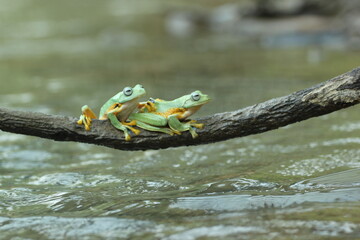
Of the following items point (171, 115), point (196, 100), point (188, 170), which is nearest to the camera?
point (171, 115)

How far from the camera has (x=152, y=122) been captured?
4.95 meters

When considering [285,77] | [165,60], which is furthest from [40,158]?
[165,60]

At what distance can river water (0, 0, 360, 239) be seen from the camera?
14.4 ft

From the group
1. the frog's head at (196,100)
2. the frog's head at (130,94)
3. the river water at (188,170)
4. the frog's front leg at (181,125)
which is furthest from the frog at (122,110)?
the river water at (188,170)

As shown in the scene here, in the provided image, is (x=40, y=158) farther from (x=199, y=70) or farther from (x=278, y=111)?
(x=199, y=70)

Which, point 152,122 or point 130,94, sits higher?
point 130,94

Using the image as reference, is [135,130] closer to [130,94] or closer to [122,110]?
[122,110]

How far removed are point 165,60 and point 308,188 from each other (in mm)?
10937

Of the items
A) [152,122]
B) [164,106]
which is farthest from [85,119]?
[164,106]

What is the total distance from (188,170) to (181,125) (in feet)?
5.19

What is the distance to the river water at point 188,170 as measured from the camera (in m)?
4.38

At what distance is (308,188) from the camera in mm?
5195

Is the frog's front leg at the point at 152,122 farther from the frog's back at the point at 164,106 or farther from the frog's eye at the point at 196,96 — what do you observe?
the frog's eye at the point at 196,96

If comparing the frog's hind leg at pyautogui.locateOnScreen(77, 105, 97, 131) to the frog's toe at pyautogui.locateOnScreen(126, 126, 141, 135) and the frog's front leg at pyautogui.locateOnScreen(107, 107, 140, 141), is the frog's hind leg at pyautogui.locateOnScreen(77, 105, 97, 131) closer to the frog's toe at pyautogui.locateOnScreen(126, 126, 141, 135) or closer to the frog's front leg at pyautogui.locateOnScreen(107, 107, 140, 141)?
the frog's front leg at pyautogui.locateOnScreen(107, 107, 140, 141)
